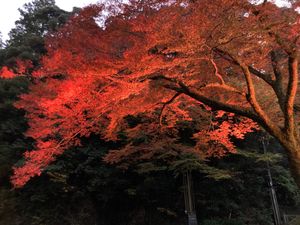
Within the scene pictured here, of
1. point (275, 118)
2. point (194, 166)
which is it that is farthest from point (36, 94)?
point (275, 118)

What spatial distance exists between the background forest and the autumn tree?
461cm

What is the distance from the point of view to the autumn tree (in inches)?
239

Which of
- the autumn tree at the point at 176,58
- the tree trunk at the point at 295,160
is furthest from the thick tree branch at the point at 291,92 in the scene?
the tree trunk at the point at 295,160

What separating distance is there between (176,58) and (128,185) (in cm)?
1016

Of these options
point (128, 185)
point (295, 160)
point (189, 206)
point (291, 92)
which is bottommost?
point (189, 206)

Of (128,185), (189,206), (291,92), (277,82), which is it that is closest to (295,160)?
(291,92)

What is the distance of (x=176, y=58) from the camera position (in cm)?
685

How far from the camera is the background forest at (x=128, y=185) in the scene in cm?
1340

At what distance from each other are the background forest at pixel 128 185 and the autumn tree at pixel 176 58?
461cm

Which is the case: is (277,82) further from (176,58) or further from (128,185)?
(128,185)

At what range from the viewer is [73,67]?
7.83m

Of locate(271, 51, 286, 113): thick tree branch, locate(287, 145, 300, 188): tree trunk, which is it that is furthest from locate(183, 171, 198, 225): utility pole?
locate(271, 51, 286, 113): thick tree branch

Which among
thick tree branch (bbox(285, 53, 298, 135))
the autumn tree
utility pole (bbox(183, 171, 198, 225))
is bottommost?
utility pole (bbox(183, 171, 198, 225))

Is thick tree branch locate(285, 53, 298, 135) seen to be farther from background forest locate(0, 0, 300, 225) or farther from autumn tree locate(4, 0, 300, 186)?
background forest locate(0, 0, 300, 225)
